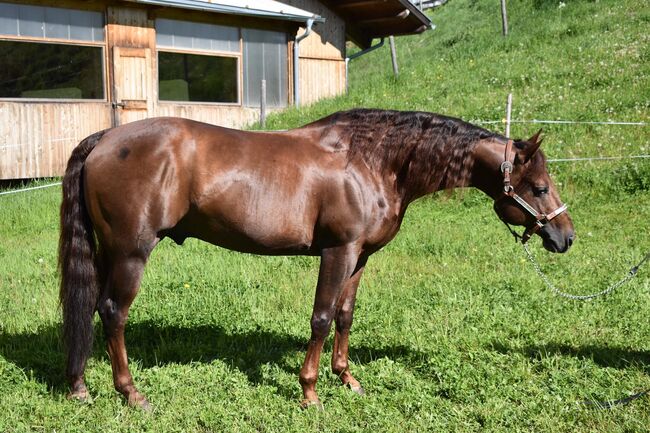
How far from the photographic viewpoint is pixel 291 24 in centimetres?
1551

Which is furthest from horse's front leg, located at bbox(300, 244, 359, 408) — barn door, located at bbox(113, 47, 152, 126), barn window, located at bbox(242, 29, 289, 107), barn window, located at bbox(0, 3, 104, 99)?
barn window, located at bbox(242, 29, 289, 107)

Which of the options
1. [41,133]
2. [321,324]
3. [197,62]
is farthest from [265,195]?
[197,62]

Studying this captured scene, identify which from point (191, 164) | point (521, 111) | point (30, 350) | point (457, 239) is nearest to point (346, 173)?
point (191, 164)

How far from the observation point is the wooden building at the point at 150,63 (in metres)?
11.7

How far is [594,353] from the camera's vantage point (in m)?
4.53

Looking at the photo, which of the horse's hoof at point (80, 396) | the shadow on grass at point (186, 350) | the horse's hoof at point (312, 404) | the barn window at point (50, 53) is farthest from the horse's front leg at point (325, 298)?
the barn window at point (50, 53)

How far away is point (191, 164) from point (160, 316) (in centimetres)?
203

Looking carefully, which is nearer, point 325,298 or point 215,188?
point 215,188

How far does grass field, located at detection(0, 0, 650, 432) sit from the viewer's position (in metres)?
3.82

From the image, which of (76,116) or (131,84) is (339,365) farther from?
(131,84)

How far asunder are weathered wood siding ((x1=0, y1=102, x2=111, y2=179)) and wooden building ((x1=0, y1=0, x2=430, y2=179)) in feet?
0.06

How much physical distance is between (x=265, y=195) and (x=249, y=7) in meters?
12.0

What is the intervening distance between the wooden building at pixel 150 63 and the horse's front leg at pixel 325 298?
382 inches

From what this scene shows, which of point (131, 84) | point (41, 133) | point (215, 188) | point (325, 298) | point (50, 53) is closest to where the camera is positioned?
point (215, 188)
